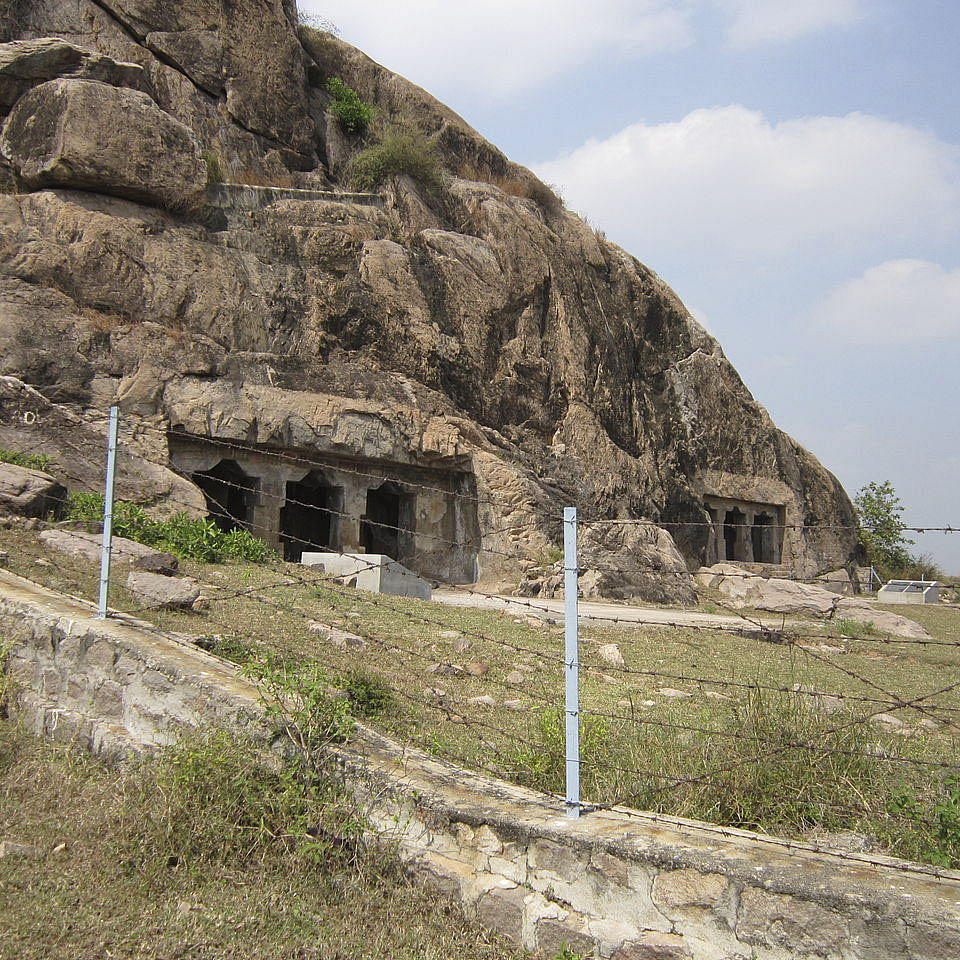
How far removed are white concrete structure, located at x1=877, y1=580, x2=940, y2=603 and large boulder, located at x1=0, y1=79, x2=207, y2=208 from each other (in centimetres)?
1803

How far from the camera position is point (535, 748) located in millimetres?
4434

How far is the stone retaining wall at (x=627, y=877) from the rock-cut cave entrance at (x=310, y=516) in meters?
12.0

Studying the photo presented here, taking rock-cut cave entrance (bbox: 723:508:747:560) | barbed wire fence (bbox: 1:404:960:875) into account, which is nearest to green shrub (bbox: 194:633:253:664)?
barbed wire fence (bbox: 1:404:960:875)

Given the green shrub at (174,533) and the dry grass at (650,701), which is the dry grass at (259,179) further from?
the dry grass at (650,701)

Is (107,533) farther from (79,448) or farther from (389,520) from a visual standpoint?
(389,520)

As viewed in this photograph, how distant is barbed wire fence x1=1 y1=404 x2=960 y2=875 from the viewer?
12.0ft

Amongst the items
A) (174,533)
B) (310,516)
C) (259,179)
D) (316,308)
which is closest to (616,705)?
(174,533)

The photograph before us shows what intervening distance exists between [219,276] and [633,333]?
12.0 meters

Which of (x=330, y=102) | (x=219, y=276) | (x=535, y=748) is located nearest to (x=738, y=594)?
(x=219, y=276)

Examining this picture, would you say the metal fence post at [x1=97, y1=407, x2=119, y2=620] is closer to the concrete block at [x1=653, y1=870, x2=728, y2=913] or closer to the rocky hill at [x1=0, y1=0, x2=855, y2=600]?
the concrete block at [x1=653, y1=870, x2=728, y2=913]

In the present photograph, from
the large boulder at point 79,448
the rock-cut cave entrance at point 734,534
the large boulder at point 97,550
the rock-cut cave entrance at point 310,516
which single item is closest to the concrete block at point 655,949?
the large boulder at point 97,550

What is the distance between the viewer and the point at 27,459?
1122 centimetres

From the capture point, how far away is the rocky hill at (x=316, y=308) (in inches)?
526

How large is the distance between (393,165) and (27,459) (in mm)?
11638
